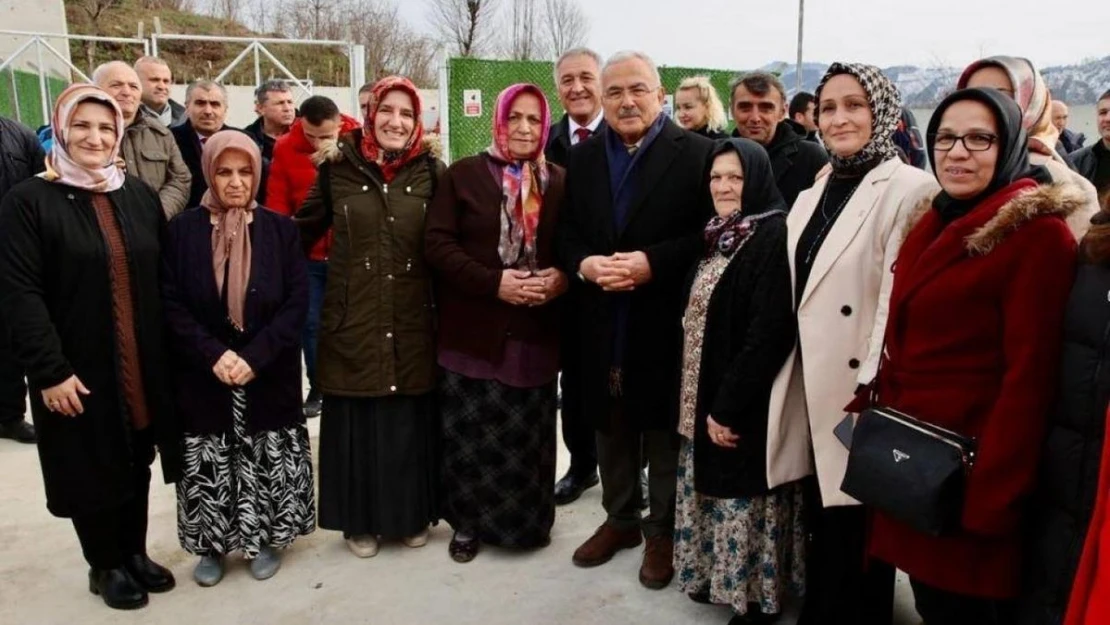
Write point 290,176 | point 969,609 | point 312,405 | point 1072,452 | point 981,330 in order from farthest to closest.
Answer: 1. point 312,405
2. point 290,176
3. point 969,609
4. point 981,330
5. point 1072,452

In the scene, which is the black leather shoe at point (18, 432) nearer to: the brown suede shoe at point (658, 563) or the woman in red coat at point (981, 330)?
the brown suede shoe at point (658, 563)

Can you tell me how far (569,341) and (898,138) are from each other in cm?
355

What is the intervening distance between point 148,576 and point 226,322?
3.36 feet

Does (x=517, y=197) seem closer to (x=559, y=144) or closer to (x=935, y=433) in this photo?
(x=559, y=144)

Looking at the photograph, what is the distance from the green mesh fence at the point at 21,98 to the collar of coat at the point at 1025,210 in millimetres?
11719

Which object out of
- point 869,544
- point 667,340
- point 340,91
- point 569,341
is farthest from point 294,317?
point 340,91

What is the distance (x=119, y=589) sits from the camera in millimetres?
2877

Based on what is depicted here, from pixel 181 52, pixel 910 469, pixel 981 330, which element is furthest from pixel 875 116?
pixel 181 52

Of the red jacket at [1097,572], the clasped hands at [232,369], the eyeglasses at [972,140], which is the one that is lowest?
the clasped hands at [232,369]

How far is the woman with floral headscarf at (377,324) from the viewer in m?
3.09

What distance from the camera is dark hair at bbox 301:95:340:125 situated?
4484mm

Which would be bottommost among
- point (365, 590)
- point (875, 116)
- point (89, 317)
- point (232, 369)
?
point (365, 590)

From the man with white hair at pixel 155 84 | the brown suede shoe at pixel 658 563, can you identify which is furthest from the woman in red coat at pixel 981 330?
the man with white hair at pixel 155 84

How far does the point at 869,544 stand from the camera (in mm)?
2197
